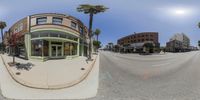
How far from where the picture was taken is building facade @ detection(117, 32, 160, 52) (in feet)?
6.44

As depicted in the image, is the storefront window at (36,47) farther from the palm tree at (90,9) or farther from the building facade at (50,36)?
the palm tree at (90,9)

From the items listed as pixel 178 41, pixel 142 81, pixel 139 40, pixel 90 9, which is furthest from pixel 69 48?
pixel 142 81

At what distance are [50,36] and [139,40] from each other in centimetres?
116

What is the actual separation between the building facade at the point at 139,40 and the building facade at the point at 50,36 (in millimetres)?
657

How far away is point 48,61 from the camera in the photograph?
4.85ft

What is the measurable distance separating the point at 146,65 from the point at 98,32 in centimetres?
114

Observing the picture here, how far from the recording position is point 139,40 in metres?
2.05

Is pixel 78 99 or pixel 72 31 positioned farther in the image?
pixel 78 99

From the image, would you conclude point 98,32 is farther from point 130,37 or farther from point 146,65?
point 146,65

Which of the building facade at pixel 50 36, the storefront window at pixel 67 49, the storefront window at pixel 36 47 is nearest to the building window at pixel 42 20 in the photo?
the building facade at pixel 50 36

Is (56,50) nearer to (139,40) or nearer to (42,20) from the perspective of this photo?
(42,20)

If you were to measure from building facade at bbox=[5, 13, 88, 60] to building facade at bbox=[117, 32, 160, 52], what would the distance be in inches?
25.8

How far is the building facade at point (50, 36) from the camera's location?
57.1 inches

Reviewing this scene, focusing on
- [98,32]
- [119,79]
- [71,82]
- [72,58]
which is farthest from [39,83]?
[119,79]
